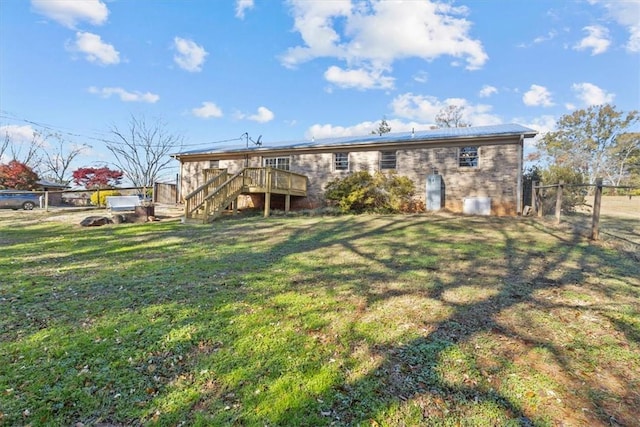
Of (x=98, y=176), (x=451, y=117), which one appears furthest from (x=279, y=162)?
(x=451, y=117)

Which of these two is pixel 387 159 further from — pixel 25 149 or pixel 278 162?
pixel 25 149

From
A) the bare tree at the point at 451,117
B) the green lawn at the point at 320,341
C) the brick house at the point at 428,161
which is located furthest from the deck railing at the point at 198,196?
the bare tree at the point at 451,117

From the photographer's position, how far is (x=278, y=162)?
54.1 ft

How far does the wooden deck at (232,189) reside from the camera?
35.6 ft

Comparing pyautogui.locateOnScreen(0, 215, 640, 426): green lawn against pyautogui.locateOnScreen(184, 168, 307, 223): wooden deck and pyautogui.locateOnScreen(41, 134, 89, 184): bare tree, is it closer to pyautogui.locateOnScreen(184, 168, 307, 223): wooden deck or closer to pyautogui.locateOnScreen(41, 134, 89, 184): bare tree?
pyautogui.locateOnScreen(184, 168, 307, 223): wooden deck

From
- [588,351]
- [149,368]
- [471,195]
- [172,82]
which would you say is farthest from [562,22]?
[172,82]

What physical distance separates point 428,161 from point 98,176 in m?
28.1

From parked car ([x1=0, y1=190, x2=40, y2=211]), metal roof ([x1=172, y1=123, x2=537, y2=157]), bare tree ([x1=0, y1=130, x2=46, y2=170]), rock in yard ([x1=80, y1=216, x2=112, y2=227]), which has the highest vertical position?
bare tree ([x1=0, y1=130, x2=46, y2=170])

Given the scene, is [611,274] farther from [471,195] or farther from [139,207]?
[139,207]

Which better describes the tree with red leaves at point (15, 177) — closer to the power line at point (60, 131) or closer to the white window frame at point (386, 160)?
the power line at point (60, 131)

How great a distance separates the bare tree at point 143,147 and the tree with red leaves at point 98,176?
107 cm

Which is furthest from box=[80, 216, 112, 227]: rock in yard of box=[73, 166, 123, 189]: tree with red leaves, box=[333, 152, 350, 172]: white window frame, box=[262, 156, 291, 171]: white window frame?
box=[73, 166, 123, 189]: tree with red leaves

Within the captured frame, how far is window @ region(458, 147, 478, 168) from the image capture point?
1281cm

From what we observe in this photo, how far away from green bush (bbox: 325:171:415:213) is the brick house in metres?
1.09
